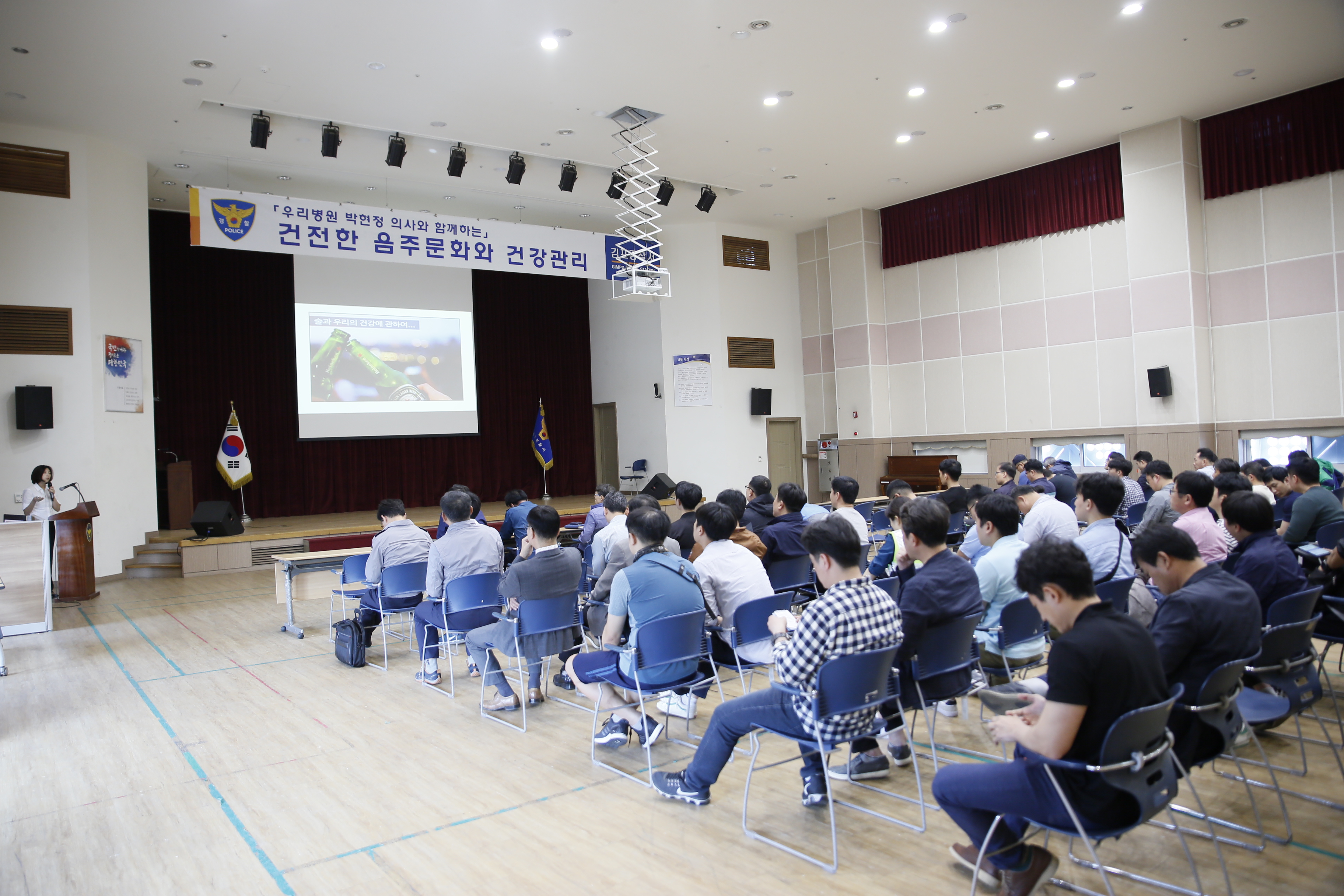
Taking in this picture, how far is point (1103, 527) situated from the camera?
3.99m

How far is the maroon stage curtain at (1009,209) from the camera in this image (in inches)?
445

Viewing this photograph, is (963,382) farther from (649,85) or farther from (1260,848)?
(1260,848)

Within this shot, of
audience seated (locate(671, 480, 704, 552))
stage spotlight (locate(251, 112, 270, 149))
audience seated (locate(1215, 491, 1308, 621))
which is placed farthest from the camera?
stage spotlight (locate(251, 112, 270, 149))

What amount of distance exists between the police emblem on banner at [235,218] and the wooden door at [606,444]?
7.76 meters

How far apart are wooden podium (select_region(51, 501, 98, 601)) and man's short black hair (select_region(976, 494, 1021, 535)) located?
28.6ft

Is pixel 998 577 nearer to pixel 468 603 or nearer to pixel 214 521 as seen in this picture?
pixel 468 603

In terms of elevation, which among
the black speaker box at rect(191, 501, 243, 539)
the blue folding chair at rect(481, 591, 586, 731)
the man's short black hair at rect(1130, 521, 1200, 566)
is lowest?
the blue folding chair at rect(481, 591, 586, 731)

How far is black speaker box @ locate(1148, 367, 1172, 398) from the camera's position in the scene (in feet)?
34.2

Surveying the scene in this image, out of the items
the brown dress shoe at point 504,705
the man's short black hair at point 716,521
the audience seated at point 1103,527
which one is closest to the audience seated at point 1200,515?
the audience seated at point 1103,527

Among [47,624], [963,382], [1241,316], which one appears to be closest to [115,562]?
[47,624]

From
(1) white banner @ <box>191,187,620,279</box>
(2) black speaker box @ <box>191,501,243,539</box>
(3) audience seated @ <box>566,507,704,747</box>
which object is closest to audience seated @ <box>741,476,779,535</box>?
(3) audience seated @ <box>566,507,704,747</box>

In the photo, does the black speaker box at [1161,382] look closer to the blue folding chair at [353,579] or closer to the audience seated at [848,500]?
the audience seated at [848,500]

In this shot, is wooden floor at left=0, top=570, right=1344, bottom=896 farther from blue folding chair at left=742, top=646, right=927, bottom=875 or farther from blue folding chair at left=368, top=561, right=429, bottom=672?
blue folding chair at left=368, top=561, right=429, bottom=672

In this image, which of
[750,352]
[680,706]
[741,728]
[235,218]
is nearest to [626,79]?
[235,218]
